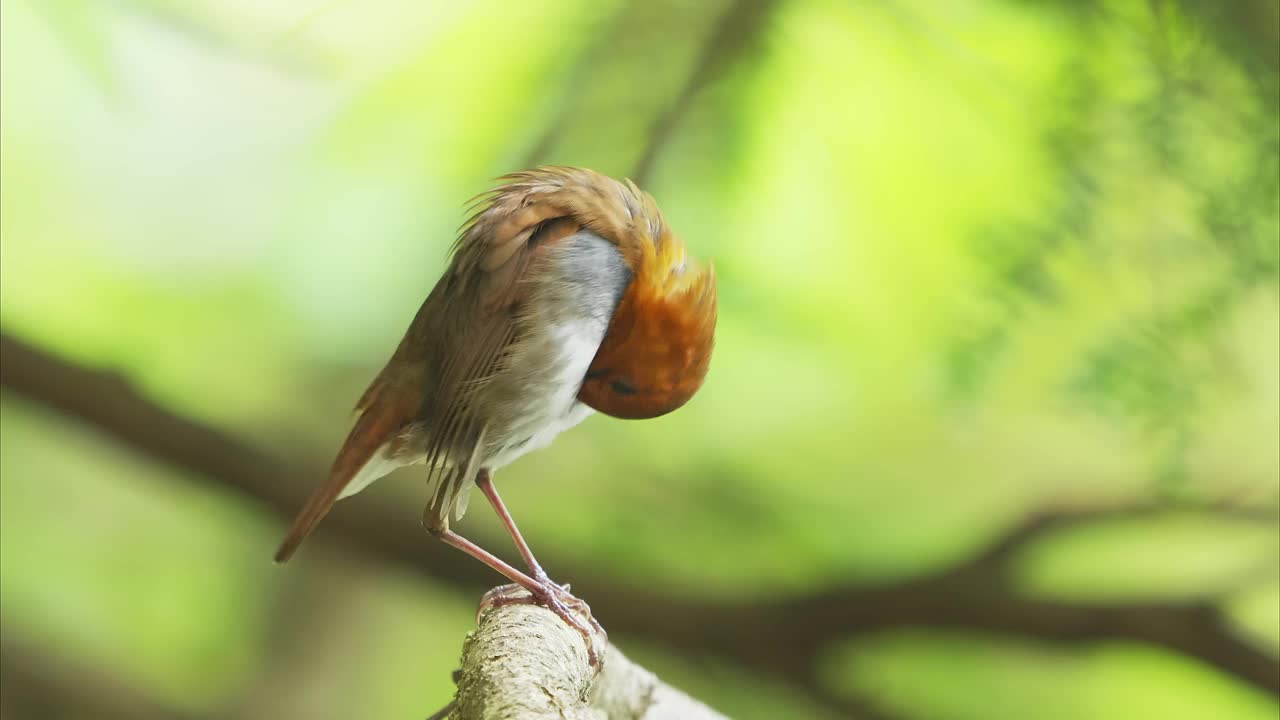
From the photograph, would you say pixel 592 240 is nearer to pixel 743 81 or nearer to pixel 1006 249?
pixel 743 81

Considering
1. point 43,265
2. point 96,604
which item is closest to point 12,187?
point 43,265

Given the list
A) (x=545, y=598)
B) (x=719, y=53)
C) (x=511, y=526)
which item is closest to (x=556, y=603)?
(x=545, y=598)

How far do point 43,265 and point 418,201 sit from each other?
0.70 metres

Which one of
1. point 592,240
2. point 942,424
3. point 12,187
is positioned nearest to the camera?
point 592,240

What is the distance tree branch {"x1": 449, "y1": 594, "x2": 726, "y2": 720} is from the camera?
0.79m

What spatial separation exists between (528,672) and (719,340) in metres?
1.30

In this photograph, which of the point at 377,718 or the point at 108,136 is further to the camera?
the point at 377,718

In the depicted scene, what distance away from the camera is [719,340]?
209 centimetres

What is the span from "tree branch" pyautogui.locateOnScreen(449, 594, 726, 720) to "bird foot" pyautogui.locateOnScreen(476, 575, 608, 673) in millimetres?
27

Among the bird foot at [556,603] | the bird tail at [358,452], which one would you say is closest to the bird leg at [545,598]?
the bird foot at [556,603]

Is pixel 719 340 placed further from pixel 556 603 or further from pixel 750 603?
pixel 556 603

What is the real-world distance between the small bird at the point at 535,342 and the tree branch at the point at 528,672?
113 millimetres

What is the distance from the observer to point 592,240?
46.5 inches

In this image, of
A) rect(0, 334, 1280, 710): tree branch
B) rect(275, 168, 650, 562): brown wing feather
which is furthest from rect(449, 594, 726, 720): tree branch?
rect(0, 334, 1280, 710): tree branch
